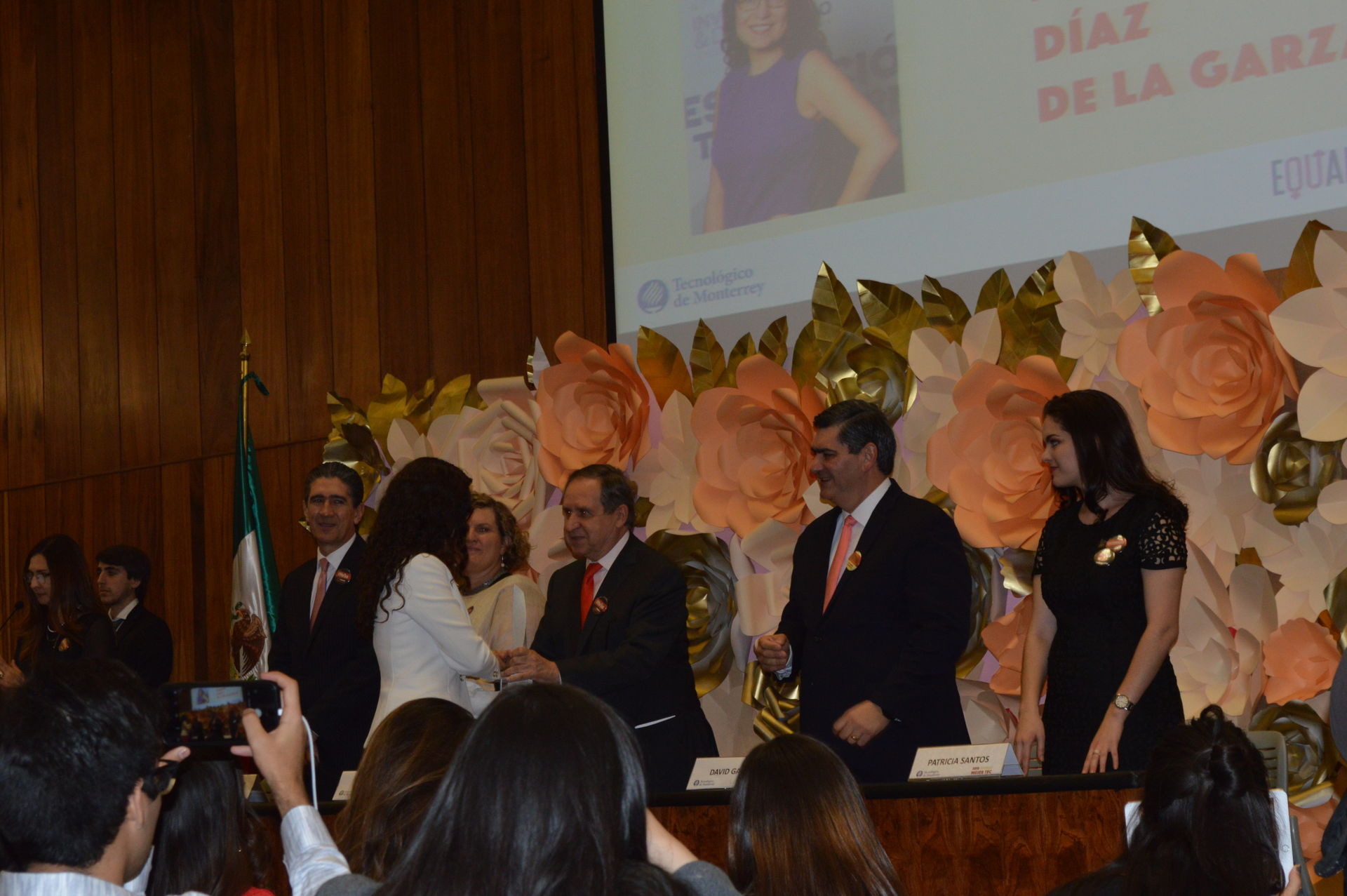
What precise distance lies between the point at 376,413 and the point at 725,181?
4.80 feet

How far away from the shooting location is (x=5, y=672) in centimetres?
461

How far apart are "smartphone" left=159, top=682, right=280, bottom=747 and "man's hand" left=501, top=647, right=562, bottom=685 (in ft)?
5.27

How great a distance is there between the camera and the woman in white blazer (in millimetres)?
3176

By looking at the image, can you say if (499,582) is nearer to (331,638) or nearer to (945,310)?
(331,638)

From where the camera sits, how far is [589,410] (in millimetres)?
4496

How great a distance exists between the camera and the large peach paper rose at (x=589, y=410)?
14.4ft

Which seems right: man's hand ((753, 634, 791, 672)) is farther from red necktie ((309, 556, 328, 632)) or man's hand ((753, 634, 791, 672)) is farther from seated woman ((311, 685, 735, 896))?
seated woman ((311, 685, 735, 896))

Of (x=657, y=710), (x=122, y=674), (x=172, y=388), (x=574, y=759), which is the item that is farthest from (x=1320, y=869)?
(x=172, y=388)

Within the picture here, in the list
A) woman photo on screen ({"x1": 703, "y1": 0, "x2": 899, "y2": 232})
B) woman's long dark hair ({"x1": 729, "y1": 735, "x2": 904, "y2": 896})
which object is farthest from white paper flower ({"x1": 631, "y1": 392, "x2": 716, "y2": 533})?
woman's long dark hair ({"x1": 729, "y1": 735, "x2": 904, "y2": 896})

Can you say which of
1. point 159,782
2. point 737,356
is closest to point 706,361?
point 737,356

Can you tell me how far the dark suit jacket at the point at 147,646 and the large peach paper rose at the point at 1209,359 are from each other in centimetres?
342

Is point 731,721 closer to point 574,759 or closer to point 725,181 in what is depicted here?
point 725,181

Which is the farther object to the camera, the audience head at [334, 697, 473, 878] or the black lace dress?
the black lace dress

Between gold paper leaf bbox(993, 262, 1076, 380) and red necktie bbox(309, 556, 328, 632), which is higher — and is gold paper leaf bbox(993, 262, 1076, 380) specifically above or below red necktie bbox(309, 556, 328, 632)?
above
